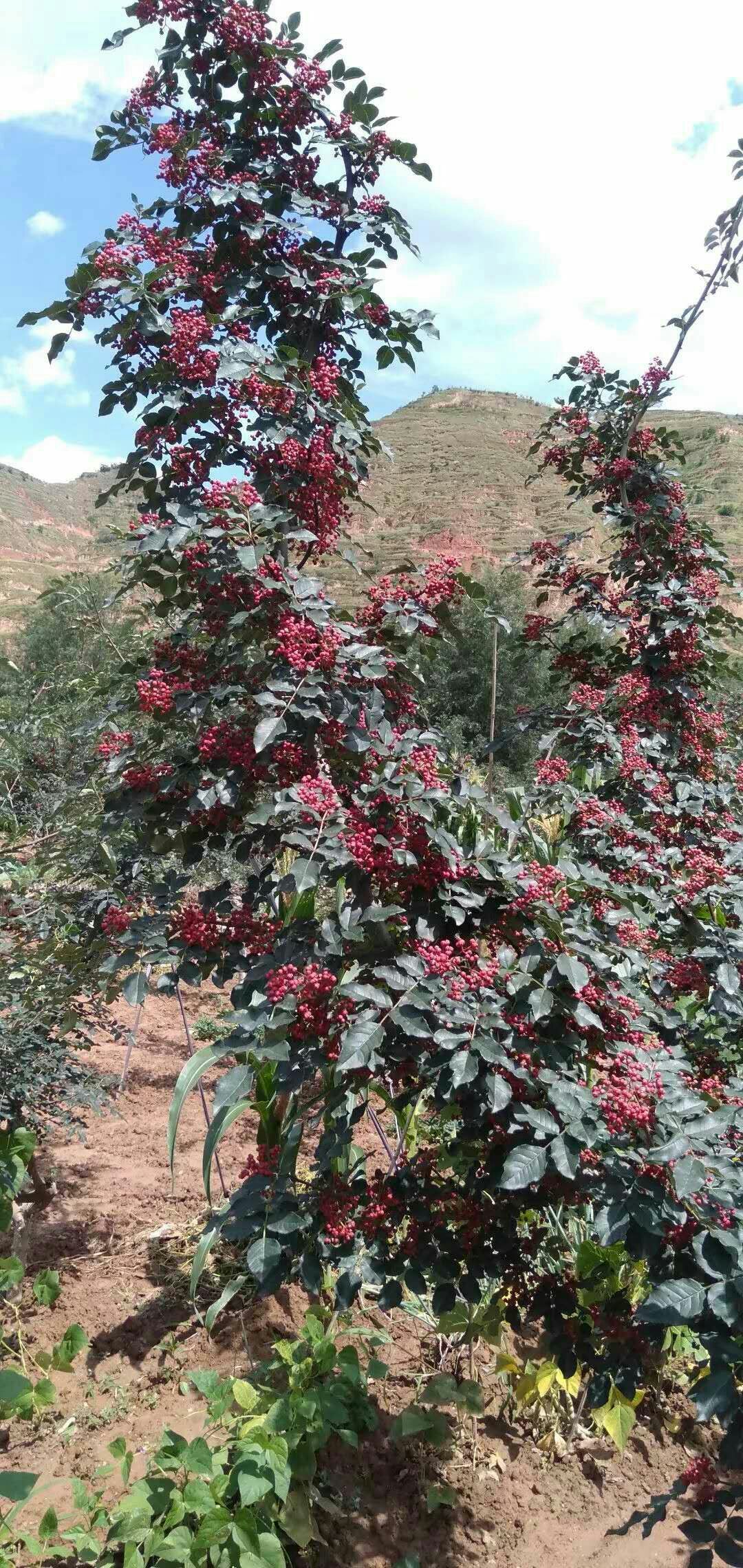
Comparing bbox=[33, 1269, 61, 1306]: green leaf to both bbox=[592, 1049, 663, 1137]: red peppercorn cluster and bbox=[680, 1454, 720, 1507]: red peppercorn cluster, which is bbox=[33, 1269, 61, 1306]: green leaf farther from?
bbox=[592, 1049, 663, 1137]: red peppercorn cluster

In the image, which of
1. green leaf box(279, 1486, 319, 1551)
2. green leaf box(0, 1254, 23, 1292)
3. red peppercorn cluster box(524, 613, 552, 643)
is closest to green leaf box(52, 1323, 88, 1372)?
green leaf box(0, 1254, 23, 1292)

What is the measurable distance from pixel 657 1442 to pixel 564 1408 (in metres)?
0.26

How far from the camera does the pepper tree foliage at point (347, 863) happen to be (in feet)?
4.58

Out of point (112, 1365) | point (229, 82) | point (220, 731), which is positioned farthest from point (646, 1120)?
point (229, 82)

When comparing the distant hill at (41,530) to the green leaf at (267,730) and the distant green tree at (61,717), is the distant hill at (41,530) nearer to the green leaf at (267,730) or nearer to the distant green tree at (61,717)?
the distant green tree at (61,717)

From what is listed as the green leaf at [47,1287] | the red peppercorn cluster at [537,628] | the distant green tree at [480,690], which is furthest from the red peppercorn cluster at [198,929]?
the distant green tree at [480,690]

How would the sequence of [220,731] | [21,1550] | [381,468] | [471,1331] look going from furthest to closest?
[381,468] < [471,1331] < [21,1550] < [220,731]

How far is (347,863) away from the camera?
156 centimetres

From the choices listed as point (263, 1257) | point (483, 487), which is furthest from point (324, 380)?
point (483, 487)

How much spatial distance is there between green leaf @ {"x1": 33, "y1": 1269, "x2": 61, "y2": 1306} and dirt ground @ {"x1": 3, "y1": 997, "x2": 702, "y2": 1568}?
0.15 m

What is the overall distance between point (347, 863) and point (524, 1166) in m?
0.57

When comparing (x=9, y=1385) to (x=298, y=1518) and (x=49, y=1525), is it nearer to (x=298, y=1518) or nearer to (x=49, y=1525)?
(x=49, y=1525)

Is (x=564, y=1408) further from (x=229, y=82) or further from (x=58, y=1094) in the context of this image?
(x=229, y=82)

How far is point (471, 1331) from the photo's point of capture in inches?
79.7
